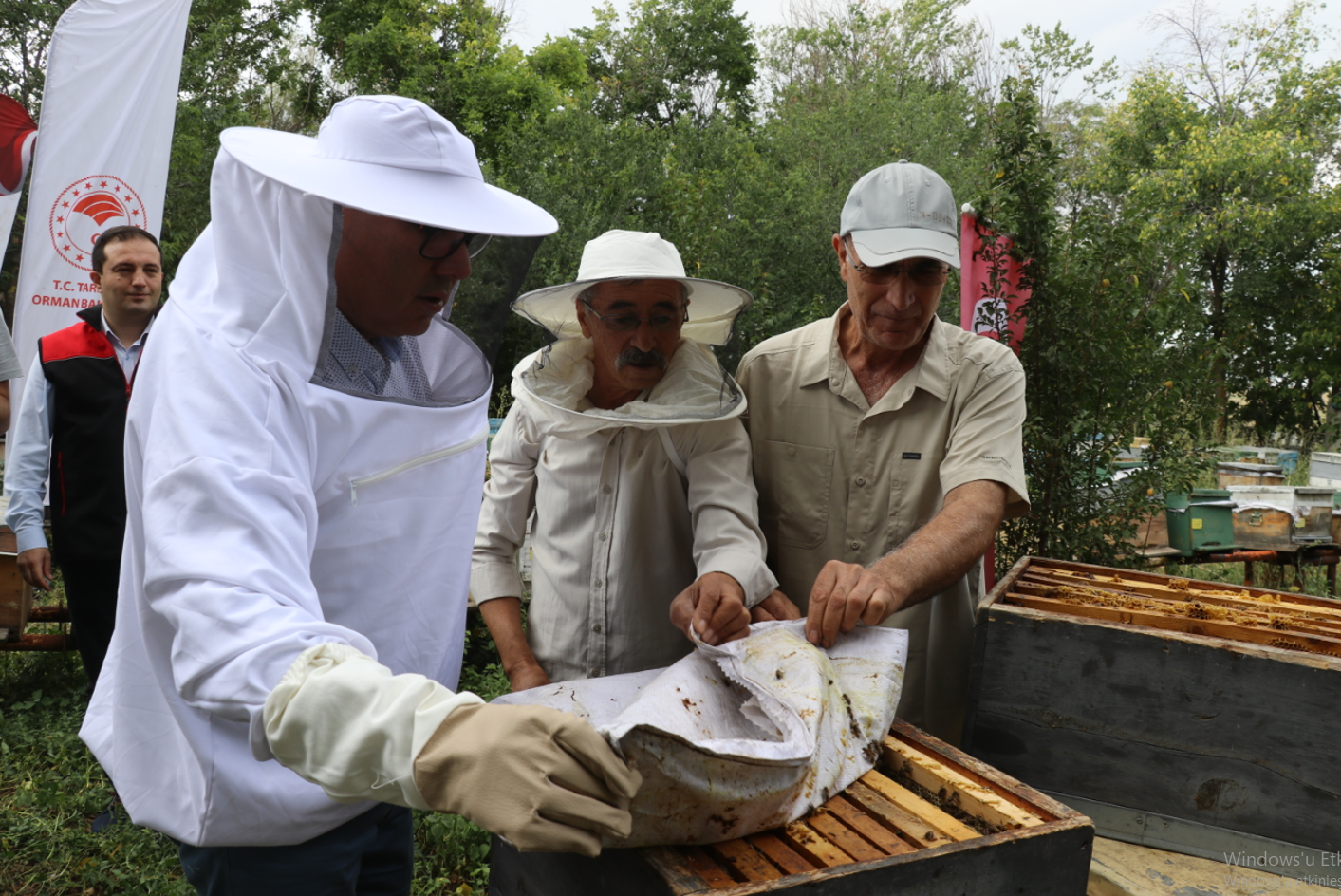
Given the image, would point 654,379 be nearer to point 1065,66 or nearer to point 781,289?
point 781,289

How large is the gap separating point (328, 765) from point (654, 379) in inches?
47.9

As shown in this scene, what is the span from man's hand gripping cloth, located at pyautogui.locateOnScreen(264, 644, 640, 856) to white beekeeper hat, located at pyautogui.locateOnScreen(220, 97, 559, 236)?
1.93ft

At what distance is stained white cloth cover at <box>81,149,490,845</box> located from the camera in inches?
39.6

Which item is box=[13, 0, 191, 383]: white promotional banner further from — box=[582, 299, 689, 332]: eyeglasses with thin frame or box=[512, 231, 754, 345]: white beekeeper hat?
box=[582, 299, 689, 332]: eyeglasses with thin frame

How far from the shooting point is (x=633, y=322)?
2010 millimetres

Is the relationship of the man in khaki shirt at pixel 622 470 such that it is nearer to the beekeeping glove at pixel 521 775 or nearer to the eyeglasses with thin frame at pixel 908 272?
the eyeglasses with thin frame at pixel 908 272

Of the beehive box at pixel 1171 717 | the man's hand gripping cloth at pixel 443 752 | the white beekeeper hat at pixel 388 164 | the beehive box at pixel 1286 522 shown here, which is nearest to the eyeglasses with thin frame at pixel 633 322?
the white beekeeper hat at pixel 388 164

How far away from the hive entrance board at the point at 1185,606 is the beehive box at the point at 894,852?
2.40 ft

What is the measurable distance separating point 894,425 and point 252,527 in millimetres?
1554

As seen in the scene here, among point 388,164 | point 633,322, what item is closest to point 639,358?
point 633,322

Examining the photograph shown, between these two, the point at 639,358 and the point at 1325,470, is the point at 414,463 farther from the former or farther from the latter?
the point at 1325,470

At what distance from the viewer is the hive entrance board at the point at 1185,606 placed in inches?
71.9

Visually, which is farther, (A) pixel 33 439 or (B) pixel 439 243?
(A) pixel 33 439

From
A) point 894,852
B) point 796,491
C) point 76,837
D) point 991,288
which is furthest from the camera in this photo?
point 991,288
